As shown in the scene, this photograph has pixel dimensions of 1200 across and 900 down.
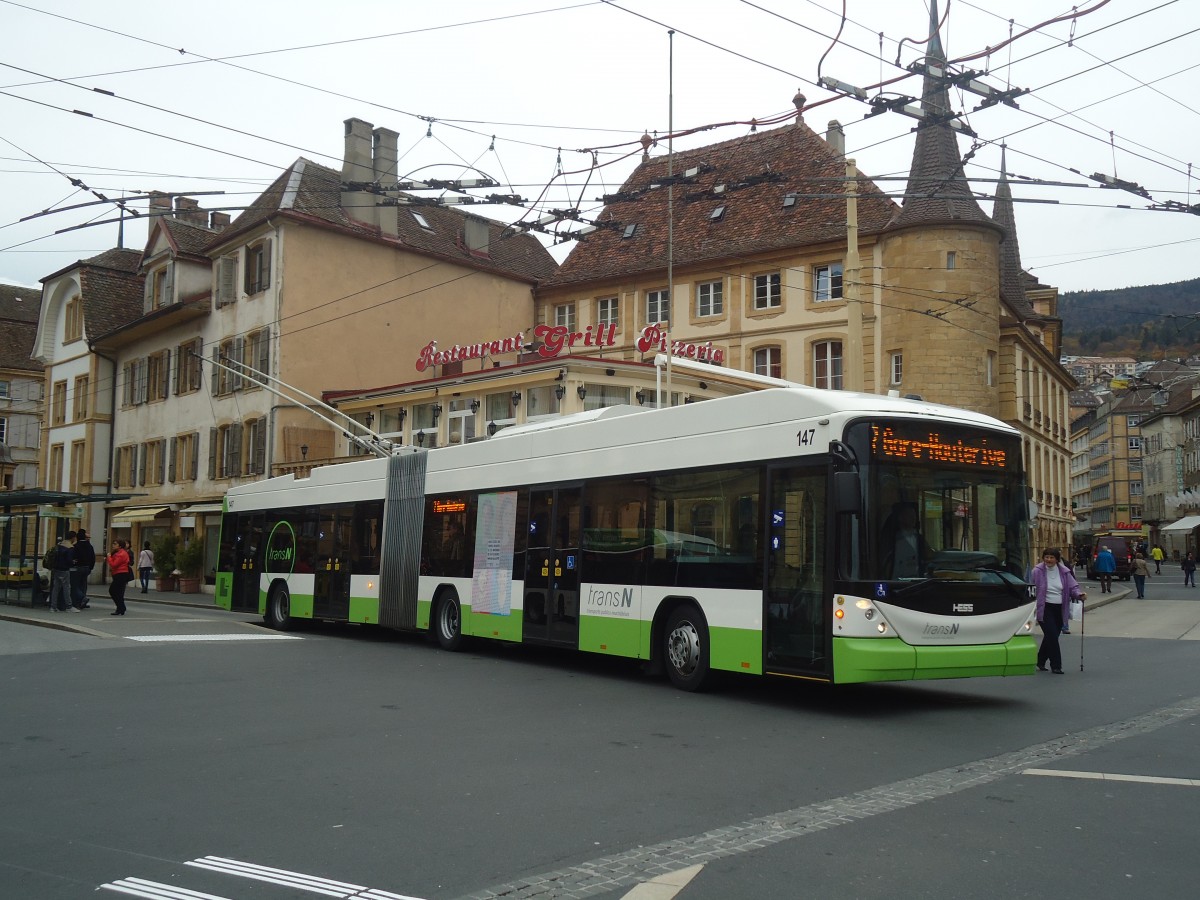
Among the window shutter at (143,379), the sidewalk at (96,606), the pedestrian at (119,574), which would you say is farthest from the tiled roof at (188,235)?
the pedestrian at (119,574)

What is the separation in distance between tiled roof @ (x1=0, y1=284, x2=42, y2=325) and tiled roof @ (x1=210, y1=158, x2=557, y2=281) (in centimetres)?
3774

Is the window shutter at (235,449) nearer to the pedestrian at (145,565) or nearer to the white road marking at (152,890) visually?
the pedestrian at (145,565)

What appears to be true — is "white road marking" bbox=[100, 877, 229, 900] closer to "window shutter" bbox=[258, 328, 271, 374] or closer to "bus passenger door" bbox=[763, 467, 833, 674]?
"bus passenger door" bbox=[763, 467, 833, 674]

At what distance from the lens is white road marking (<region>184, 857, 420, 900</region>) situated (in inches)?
205

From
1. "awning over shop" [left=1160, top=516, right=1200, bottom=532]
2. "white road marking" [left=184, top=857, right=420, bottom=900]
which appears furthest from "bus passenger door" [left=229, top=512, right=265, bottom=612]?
"awning over shop" [left=1160, top=516, right=1200, bottom=532]

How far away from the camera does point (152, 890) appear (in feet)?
17.3

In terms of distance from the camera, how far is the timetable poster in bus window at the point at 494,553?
1606 centimetres

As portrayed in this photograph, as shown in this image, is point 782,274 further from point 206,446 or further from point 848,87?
point 848,87

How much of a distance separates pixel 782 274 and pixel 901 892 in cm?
3534

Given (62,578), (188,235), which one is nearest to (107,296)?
(188,235)

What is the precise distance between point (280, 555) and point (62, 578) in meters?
6.58

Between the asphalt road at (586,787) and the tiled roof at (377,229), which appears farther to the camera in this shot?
the tiled roof at (377,229)

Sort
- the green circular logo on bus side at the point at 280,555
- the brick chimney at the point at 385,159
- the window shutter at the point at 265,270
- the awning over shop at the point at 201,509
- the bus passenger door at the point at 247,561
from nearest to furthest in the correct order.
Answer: the green circular logo on bus side at the point at 280,555 < the bus passenger door at the point at 247,561 < the window shutter at the point at 265,270 < the awning over shop at the point at 201,509 < the brick chimney at the point at 385,159

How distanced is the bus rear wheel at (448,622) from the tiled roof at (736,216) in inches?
850
